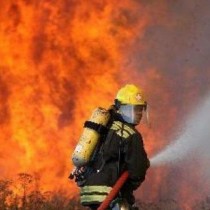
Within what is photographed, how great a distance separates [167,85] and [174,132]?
5.54 feet

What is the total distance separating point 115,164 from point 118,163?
30 mm

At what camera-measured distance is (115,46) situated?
20375mm

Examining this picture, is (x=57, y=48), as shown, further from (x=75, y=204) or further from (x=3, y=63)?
(x=75, y=204)

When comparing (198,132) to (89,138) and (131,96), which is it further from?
(89,138)

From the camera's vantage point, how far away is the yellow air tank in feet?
18.2

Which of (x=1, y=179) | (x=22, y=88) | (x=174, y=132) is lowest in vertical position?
(x=1, y=179)

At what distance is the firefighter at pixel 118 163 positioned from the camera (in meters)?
5.59

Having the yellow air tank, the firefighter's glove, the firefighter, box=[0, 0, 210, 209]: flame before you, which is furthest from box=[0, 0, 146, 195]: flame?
the yellow air tank

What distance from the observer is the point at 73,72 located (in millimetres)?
19891

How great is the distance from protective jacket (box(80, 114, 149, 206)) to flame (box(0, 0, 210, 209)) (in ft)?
40.2

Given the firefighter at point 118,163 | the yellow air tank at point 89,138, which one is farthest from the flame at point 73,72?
the yellow air tank at point 89,138

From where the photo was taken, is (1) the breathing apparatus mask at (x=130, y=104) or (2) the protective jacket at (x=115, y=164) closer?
(2) the protective jacket at (x=115, y=164)

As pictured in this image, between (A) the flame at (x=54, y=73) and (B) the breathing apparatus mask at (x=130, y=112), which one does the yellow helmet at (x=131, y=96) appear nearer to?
(B) the breathing apparatus mask at (x=130, y=112)

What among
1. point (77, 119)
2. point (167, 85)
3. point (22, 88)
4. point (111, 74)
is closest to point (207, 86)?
point (167, 85)
